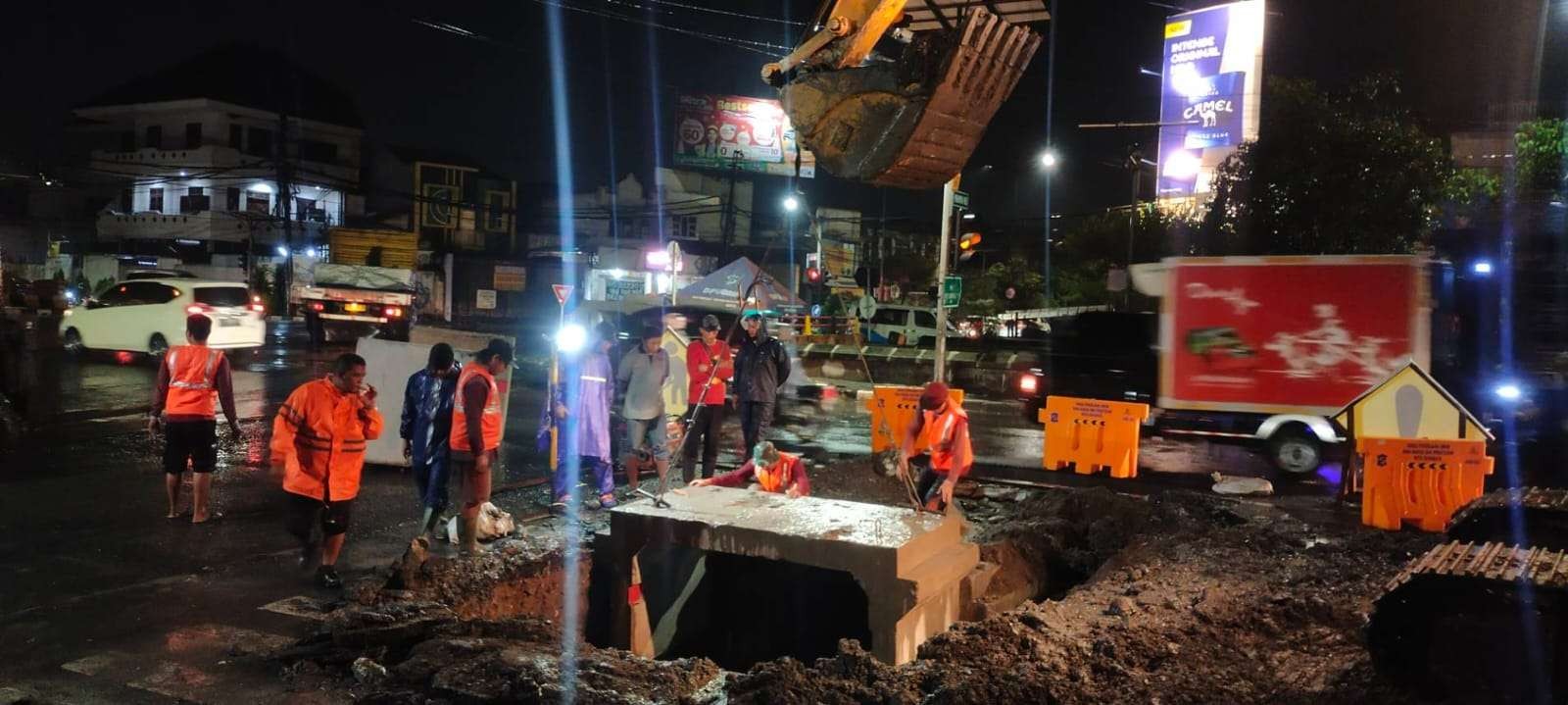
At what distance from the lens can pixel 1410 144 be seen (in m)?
20.8

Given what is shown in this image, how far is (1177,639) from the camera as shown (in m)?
5.07

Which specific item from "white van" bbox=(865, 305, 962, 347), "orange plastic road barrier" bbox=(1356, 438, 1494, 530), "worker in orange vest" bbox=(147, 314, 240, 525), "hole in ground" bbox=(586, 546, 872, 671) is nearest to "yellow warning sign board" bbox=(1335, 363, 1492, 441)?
"orange plastic road barrier" bbox=(1356, 438, 1494, 530)

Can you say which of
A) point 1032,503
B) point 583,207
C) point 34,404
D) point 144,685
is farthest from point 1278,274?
point 583,207

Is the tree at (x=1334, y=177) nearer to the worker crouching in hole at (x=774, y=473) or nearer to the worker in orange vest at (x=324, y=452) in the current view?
the worker crouching in hole at (x=774, y=473)

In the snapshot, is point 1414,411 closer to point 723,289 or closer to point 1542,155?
point 723,289

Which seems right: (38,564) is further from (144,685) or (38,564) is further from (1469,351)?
(1469,351)

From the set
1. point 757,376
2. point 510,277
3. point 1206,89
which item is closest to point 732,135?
point 510,277

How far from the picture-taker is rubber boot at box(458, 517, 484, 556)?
6984 mm

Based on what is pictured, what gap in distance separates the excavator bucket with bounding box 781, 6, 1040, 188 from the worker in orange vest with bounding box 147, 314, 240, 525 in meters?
4.95

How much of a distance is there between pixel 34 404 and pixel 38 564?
8.92 m

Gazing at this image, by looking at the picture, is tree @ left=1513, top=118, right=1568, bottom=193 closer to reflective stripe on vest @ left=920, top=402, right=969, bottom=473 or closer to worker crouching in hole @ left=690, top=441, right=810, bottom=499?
reflective stripe on vest @ left=920, top=402, right=969, bottom=473

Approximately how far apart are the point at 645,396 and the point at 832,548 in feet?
11.9

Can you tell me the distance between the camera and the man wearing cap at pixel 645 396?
29.3 feet

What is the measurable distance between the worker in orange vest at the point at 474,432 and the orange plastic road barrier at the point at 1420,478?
7.28 meters
